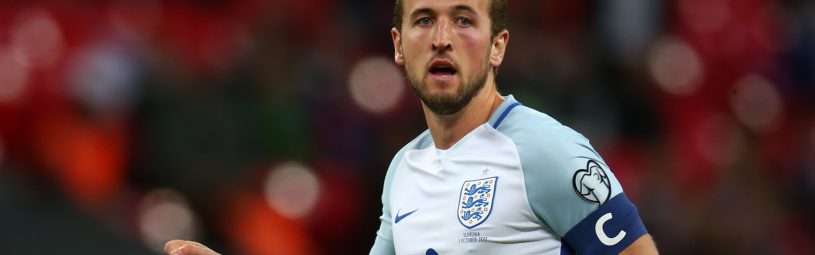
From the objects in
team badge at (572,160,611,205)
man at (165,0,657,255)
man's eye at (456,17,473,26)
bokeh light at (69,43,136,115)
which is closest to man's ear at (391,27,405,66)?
man at (165,0,657,255)

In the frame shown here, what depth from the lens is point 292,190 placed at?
22.4 feet

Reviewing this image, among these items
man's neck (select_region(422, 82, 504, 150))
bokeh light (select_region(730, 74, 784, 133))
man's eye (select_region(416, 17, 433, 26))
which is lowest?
bokeh light (select_region(730, 74, 784, 133))

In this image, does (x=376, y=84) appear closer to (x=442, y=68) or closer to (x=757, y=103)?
(x=757, y=103)

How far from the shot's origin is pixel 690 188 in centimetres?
763

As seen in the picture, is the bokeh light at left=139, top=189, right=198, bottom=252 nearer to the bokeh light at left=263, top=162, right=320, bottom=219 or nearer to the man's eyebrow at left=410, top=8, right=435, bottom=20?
the bokeh light at left=263, top=162, right=320, bottom=219

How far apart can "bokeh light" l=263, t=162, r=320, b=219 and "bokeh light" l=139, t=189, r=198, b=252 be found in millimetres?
560

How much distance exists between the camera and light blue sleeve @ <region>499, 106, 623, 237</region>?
9.41ft

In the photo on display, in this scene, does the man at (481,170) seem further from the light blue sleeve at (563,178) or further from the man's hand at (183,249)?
the man's hand at (183,249)

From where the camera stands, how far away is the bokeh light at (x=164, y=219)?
6164 mm

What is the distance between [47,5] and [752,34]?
5.22 metres

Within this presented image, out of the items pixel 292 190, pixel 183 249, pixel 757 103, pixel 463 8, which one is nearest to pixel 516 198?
pixel 463 8

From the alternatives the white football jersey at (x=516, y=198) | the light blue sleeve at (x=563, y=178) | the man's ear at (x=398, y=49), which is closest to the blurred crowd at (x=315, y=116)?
the man's ear at (x=398, y=49)

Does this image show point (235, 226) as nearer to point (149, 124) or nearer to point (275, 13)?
point (149, 124)

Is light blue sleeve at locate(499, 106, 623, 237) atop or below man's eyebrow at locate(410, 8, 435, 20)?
below
